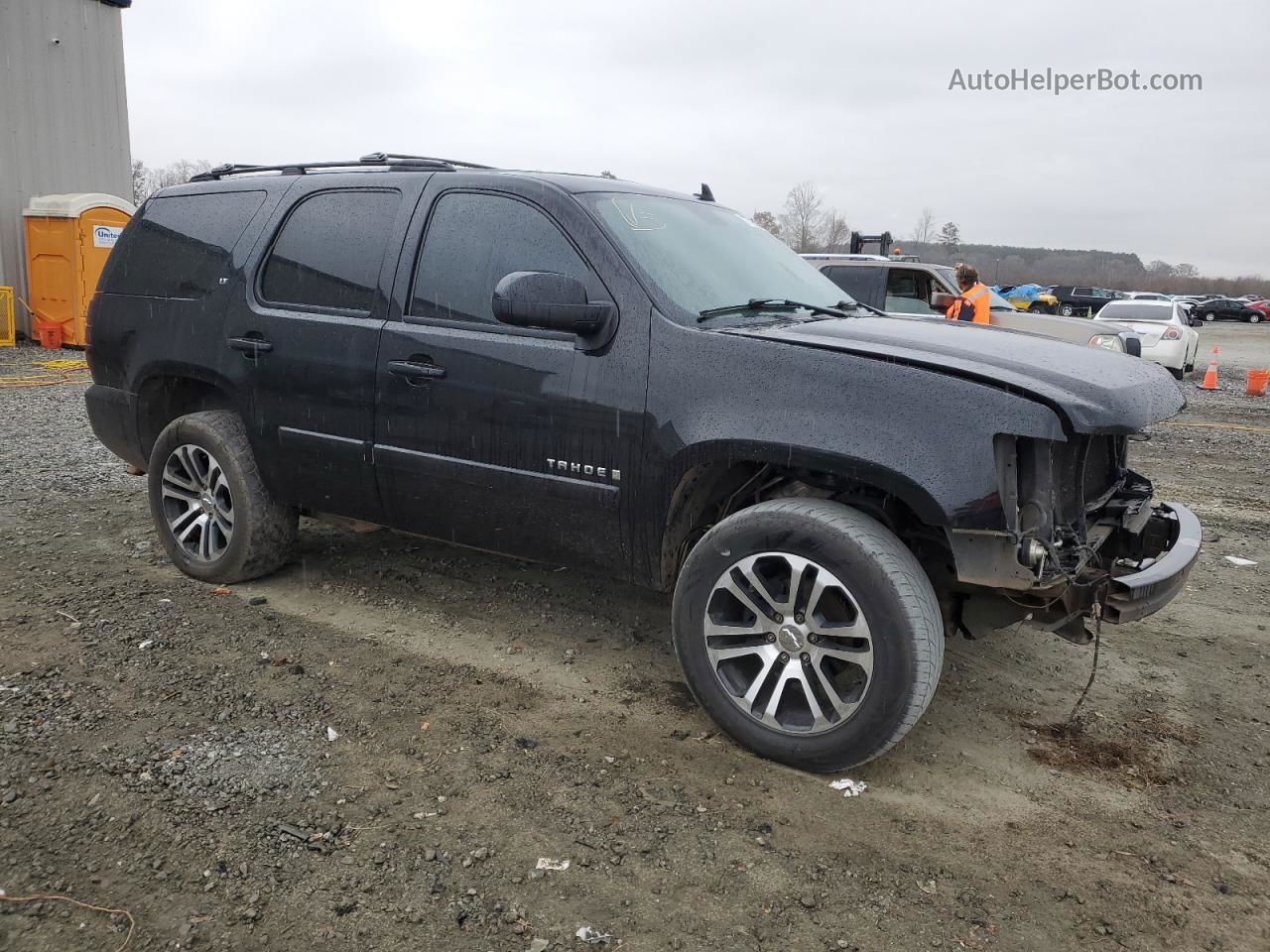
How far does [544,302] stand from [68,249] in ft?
48.9

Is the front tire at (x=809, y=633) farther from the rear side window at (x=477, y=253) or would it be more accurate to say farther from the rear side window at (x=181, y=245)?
the rear side window at (x=181, y=245)

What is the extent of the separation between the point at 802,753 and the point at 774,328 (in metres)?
1.46

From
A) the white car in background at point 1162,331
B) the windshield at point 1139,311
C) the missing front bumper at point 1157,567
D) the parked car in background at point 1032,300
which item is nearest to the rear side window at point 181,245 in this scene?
the missing front bumper at point 1157,567

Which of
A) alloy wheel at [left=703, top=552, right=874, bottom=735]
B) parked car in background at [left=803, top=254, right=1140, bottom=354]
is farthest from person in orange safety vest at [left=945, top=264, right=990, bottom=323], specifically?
alloy wheel at [left=703, top=552, right=874, bottom=735]

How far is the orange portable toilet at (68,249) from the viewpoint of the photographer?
15.1 m

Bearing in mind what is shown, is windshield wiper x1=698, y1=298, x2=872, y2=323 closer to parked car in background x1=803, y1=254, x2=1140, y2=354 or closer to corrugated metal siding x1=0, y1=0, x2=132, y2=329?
parked car in background x1=803, y1=254, x2=1140, y2=354

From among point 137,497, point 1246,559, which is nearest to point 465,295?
point 137,497

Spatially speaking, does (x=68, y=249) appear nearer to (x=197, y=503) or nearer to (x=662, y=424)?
(x=197, y=503)

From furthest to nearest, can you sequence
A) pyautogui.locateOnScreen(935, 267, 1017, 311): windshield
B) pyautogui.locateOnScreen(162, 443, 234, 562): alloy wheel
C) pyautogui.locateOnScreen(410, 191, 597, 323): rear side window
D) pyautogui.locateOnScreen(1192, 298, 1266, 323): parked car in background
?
1. pyautogui.locateOnScreen(1192, 298, 1266, 323): parked car in background
2. pyautogui.locateOnScreen(935, 267, 1017, 311): windshield
3. pyautogui.locateOnScreen(162, 443, 234, 562): alloy wheel
4. pyautogui.locateOnScreen(410, 191, 597, 323): rear side window

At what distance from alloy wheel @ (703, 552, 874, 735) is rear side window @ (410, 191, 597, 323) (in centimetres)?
130

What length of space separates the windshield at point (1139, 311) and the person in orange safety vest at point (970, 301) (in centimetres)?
1063

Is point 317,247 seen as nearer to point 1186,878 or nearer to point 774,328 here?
point 774,328

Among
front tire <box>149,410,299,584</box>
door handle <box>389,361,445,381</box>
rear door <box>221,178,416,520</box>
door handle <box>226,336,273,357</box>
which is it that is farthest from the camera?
front tire <box>149,410,299,584</box>

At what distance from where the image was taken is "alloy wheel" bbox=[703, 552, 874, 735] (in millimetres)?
3000
